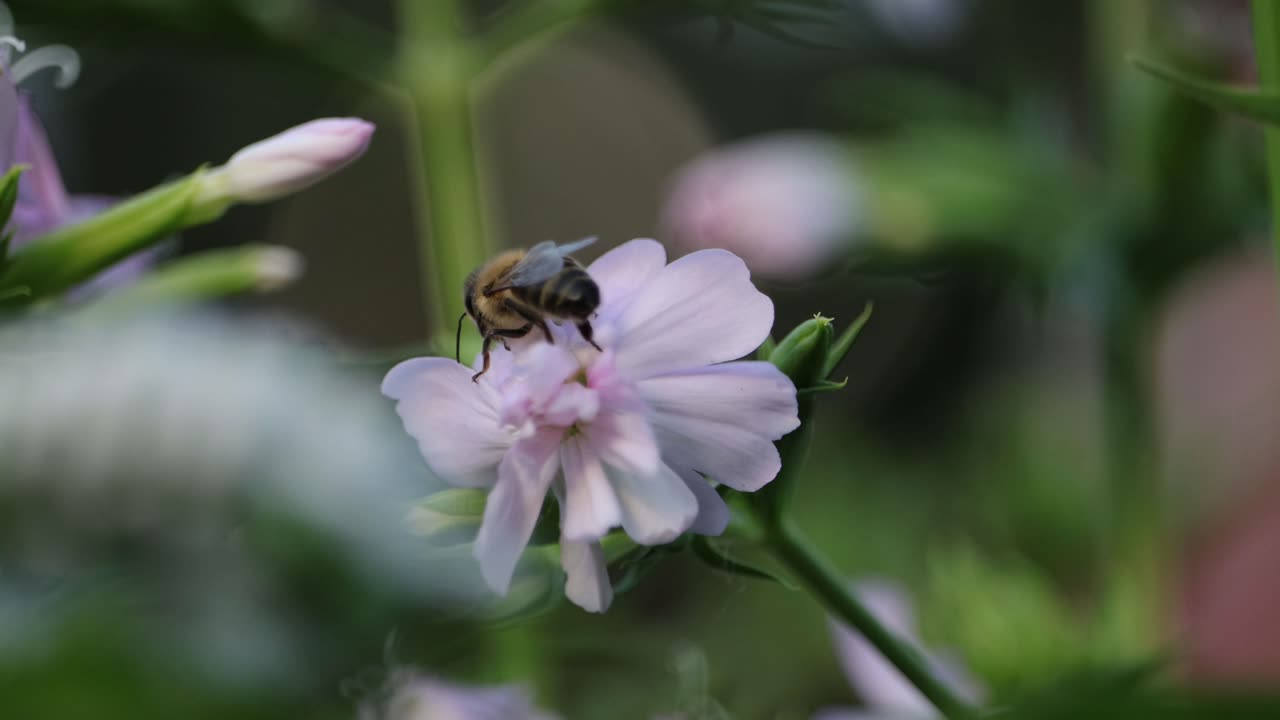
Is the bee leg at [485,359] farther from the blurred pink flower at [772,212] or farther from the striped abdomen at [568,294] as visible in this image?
the blurred pink flower at [772,212]

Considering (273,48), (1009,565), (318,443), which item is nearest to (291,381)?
(318,443)

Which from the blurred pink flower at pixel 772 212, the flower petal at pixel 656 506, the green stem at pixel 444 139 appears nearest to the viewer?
the flower petal at pixel 656 506

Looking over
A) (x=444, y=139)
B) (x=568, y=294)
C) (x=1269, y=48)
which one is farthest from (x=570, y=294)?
(x=444, y=139)

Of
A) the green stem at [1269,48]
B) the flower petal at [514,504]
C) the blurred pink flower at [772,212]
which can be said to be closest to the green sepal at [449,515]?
the flower petal at [514,504]

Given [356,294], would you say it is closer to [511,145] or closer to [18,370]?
[511,145]

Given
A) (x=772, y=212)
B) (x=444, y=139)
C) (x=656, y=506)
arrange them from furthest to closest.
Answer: (x=772, y=212), (x=444, y=139), (x=656, y=506)

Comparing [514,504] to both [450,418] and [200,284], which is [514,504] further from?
[200,284]

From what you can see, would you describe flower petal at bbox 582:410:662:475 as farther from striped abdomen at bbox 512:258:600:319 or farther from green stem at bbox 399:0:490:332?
green stem at bbox 399:0:490:332
